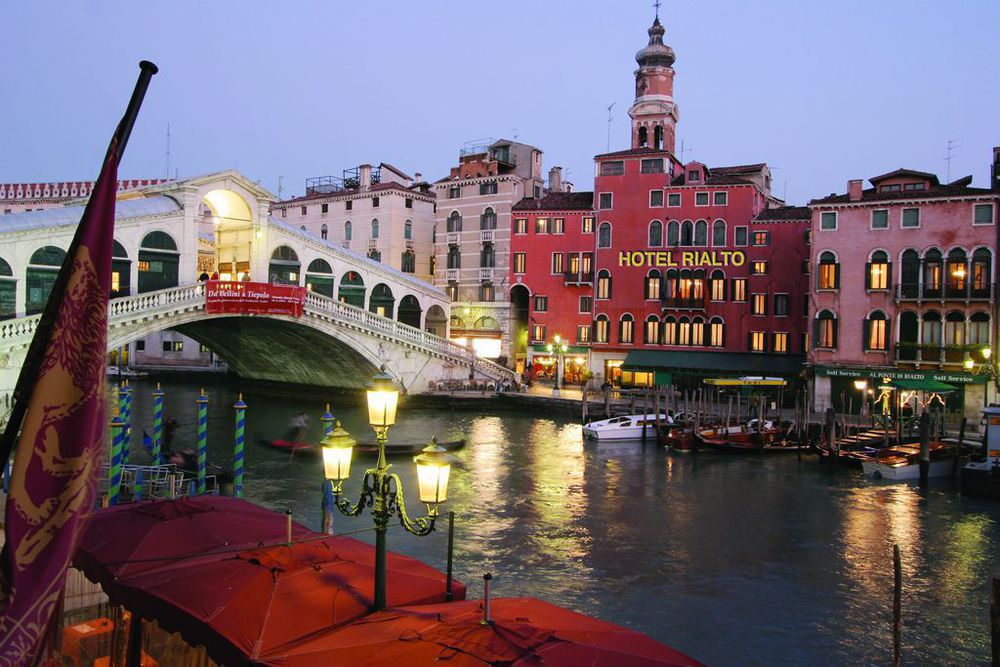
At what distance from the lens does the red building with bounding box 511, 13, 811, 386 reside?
35.9m

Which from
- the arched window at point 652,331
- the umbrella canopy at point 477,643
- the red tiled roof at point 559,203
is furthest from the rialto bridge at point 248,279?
the umbrella canopy at point 477,643

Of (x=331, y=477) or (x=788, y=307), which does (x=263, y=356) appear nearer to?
(x=788, y=307)

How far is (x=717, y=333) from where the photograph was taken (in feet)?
122

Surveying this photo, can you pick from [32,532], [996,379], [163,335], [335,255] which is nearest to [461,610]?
[32,532]

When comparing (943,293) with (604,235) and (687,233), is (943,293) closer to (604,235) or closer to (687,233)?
(687,233)

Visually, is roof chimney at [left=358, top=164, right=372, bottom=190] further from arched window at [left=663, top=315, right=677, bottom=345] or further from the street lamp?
arched window at [left=663, top=315, right=677, bottom=345]

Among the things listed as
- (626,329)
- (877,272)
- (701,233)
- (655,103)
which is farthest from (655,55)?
(877,272)

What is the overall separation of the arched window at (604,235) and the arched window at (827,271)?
10576mm

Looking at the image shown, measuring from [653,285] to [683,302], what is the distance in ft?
5.79

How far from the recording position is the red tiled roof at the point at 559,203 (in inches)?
1594

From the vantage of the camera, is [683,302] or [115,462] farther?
[683,302]

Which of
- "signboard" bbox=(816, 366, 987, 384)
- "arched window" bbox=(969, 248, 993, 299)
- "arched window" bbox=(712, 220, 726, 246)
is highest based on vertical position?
"arched window" bbox=(712, 220, 726, 246)

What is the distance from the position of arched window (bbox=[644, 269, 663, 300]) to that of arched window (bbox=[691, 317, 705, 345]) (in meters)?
2.15

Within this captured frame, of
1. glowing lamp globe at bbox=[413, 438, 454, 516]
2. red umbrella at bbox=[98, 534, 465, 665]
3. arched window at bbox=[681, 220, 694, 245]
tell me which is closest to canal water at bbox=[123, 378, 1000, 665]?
red umbrella at bbox=[98, 534, 465, 665]
